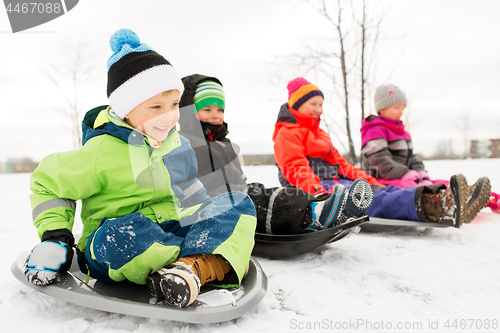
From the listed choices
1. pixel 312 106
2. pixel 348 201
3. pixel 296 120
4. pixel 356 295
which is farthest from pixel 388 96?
pixel 356 295

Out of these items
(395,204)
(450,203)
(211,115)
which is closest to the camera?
(211,115)

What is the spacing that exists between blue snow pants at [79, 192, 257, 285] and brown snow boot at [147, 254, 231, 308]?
42mm

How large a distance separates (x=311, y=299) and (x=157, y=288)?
0.61 m

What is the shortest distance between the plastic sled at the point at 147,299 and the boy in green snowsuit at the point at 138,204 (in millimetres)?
37

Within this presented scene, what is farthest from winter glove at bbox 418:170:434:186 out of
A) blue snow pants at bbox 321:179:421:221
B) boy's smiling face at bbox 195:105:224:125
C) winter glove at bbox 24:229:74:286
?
winter glove at bbox 24:229:74:286

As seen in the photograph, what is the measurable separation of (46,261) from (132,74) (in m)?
0.81

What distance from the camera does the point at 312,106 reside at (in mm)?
2883

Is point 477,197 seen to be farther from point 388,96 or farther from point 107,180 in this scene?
point 107,180

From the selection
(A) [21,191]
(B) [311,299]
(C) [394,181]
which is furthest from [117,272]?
(A) [21,191]

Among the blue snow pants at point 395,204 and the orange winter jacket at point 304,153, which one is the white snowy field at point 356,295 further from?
the orange winter jacket at point 304,153

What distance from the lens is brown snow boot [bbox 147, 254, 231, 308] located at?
105 cm

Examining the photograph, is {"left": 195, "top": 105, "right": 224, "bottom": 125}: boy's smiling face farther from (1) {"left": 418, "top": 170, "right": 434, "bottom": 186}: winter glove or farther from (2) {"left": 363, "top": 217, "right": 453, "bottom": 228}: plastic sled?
(1) {"left": 418, "top": 170, "right": 434, "bottom": 186}: winter glove

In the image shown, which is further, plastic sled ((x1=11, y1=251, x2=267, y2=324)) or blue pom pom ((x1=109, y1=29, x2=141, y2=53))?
blue pom pom ((x1=109, y1=29, x2=141, y2=53))

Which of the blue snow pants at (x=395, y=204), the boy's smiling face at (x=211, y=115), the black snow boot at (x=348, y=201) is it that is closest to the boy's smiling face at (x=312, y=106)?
the blue snow pants at (x=395, y=204)
